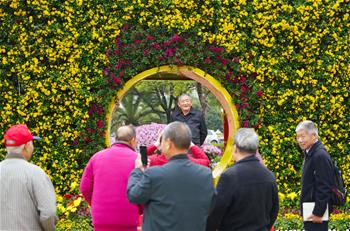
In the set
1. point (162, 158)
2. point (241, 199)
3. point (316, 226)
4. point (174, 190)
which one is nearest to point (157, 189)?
point (174, 190)

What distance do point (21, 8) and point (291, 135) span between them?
4.71 metres

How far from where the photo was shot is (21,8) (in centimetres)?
1012

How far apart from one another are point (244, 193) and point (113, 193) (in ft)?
3.95

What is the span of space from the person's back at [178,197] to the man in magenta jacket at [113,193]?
976 mm

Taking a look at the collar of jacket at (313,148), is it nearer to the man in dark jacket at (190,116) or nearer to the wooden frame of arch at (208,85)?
the man in dark jacket at (190,116)

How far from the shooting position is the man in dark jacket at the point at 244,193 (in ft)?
15.6

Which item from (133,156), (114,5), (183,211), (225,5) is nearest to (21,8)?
(114,5)

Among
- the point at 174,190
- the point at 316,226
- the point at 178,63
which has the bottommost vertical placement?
the point at 316,226

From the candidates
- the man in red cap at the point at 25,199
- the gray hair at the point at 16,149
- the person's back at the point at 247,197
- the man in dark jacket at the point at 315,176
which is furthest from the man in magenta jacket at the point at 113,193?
the man in dark jacket at the point at 315,176

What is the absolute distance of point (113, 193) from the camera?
5.45 metres

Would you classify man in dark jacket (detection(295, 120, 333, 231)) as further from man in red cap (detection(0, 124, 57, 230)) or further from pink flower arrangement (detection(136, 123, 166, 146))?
pink flower arrangement (detection(136, 123, 166, 146))

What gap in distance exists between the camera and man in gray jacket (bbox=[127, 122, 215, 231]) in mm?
4387

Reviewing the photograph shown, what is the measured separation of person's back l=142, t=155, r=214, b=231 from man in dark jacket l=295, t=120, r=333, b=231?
6.51 ft

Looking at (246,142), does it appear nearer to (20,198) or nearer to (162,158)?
(162,158)
